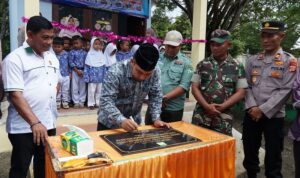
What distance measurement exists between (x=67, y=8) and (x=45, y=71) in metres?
5.64

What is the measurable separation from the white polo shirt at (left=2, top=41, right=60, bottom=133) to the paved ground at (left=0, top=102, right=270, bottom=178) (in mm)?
1438

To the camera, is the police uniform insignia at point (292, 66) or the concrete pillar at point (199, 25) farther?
the concrete pillar at point (199, 25)

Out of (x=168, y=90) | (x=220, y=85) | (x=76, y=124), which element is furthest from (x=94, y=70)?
(x=220, y=85)

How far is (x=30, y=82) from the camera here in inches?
92.0

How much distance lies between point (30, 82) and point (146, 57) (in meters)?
0.93

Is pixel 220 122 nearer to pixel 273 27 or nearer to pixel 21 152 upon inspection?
pixel 273 27

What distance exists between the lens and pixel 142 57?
222 centimetres

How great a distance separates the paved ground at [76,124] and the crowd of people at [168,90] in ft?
3.18

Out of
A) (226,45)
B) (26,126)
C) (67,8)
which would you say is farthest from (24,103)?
(67,8)

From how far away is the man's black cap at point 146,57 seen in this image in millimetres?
2215

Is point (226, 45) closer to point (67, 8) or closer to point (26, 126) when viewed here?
point (26, 126)

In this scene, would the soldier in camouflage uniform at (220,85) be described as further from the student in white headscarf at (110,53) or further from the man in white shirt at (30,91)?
the student in white headscarf at (110,53)

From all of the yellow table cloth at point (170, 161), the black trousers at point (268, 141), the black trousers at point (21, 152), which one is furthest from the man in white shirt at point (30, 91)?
the black trousers at point (268, 141)

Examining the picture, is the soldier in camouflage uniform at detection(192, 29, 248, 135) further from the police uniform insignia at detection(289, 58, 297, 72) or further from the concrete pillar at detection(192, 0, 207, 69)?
the concrete pillar at detection(192, 0, 207, 69)
